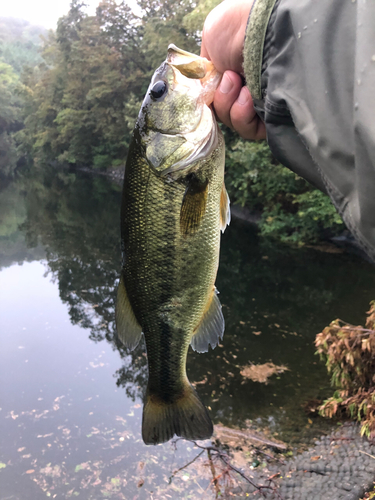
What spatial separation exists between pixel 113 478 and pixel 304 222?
12.4 metres

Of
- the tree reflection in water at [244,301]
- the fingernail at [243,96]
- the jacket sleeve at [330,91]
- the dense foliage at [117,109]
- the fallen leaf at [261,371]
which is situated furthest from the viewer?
the dense foliage at [117,109]

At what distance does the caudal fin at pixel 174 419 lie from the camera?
198cm

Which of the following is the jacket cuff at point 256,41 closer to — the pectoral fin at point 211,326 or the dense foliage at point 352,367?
the pectoral fin at point 211,326

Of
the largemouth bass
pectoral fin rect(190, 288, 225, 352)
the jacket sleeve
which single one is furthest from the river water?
the jacket sleeve

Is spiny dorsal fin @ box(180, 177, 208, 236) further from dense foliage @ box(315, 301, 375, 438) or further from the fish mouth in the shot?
dense foliage @ box(315, 301, 375, 438)

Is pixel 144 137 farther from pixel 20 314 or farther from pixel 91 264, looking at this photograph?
pixel 91 264

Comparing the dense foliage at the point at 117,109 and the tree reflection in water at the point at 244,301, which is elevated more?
the dense foliage at the point at 117,109

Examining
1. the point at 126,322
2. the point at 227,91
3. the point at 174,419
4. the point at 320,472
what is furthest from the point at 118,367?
the point at 227,91

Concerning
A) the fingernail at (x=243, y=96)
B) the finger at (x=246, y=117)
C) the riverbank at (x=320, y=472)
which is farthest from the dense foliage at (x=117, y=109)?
the fingernail at (x=243, y=96)

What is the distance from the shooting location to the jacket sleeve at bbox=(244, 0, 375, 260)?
0.89 metres

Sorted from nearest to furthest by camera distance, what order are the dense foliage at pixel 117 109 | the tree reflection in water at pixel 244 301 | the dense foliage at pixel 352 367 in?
the dense foliage at pixel 352 367 → the tree reflection in water at pixel 244 301 → the dense foliage at pixel 117 109

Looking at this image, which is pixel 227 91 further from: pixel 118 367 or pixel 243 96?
pixel 118 367

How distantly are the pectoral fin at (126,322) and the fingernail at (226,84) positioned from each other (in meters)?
1.02

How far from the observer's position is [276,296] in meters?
10.3
